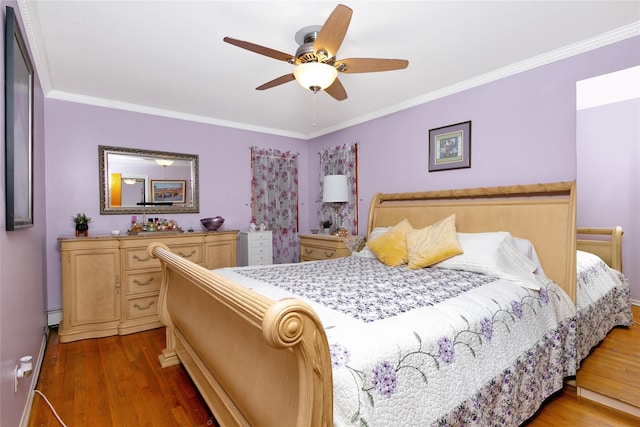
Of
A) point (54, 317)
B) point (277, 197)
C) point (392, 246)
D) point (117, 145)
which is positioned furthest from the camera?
point (277, 197)

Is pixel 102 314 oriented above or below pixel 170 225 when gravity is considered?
below

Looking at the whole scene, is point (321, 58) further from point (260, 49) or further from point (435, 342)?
point (435, 342)

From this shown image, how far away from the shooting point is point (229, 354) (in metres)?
1.50

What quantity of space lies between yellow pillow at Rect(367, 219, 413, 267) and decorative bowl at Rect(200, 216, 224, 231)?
6.59 feet

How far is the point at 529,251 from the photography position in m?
2.37

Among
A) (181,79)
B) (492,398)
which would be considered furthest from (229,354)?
(181,79)

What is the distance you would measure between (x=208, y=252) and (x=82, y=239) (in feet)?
3.93

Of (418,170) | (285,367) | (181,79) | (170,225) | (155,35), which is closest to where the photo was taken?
(285,367)

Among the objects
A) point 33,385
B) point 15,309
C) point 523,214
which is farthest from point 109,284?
point 523,214

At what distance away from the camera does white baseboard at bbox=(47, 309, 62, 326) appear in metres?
3.26

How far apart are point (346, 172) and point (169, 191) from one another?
2.29 m

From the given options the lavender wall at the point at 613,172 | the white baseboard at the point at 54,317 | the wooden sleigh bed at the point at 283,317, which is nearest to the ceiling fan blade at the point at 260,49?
the wooden sleigh bed at the point at 283,317

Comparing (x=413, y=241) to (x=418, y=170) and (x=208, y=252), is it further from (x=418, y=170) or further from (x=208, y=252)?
(x=208, y=252)

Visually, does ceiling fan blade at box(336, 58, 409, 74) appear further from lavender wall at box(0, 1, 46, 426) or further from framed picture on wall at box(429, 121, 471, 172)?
lavender wall at box(0, 1, 46, 426)
